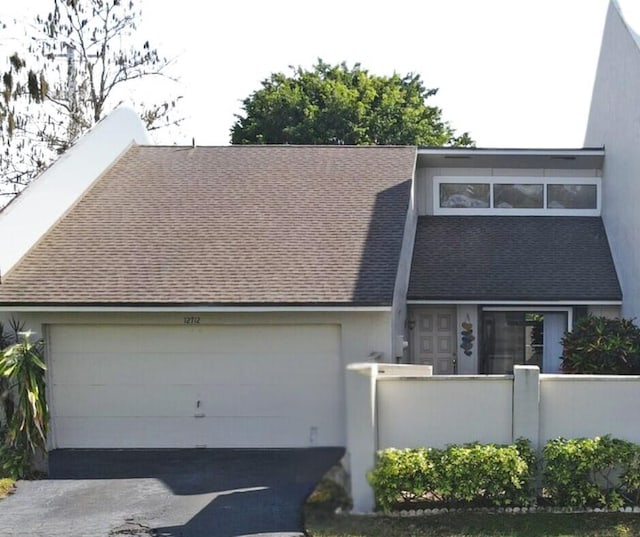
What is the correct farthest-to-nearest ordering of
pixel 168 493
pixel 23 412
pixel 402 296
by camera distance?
pixel 402 296
pixel 23 412
pixel 168 493

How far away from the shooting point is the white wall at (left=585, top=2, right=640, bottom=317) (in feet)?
41.2

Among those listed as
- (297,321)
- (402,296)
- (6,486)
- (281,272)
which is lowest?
(6,486)

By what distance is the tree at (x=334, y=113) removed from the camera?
92.7 ft

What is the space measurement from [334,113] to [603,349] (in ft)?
63.9

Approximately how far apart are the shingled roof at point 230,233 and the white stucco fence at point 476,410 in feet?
6.83

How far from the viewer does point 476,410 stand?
8156 millimetres

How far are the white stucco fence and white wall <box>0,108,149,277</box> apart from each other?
6482mm

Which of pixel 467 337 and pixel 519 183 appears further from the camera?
pixel 519 183

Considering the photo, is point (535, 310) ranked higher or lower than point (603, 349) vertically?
higher

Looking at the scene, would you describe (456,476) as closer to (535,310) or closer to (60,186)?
(535,310)

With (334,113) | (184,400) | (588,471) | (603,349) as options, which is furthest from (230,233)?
(334,113)

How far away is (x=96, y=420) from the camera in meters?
10.6

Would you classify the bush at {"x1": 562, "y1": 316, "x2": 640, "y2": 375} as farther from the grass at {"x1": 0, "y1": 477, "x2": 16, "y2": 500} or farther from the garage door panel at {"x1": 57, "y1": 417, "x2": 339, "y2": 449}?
the grass at {"x1": 0, "y1": 477, "x2": 16, "y2": 500}

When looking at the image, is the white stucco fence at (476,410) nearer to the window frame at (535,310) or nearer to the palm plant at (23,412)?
the palm plant at (23,412)
